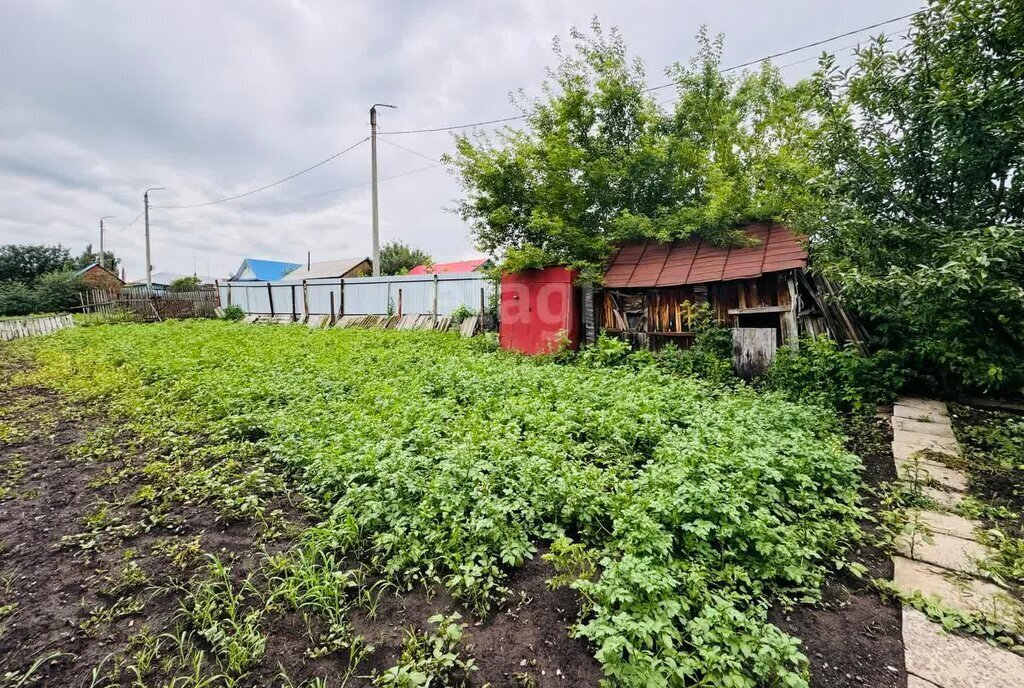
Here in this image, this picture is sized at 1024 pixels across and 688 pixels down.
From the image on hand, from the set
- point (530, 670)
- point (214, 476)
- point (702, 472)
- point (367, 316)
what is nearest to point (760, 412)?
point (702, 472)

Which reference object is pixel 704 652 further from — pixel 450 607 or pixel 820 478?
pixel 820 478

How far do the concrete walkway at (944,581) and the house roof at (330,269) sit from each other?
29187mm

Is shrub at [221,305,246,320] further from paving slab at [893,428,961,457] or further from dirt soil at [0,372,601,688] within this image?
paving slab at [893,428,961,457]

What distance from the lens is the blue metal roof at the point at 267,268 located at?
33031 mm

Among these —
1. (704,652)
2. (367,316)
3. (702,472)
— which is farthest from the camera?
(367,316)

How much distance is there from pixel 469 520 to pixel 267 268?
3726 centimetres

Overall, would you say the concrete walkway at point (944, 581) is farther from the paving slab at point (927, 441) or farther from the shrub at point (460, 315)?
the shrub at point (460, 315)

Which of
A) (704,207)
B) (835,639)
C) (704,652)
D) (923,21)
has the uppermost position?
(923,21)

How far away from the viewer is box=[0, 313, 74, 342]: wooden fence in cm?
1277

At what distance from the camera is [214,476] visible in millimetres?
3451

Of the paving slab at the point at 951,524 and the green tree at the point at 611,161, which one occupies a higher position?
the green tree at the point at 611,161

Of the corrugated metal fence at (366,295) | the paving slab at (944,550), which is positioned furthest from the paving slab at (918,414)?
the corrugated metal fence at (366,295)

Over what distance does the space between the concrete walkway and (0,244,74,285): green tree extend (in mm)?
35518

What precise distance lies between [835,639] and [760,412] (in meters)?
2.44
